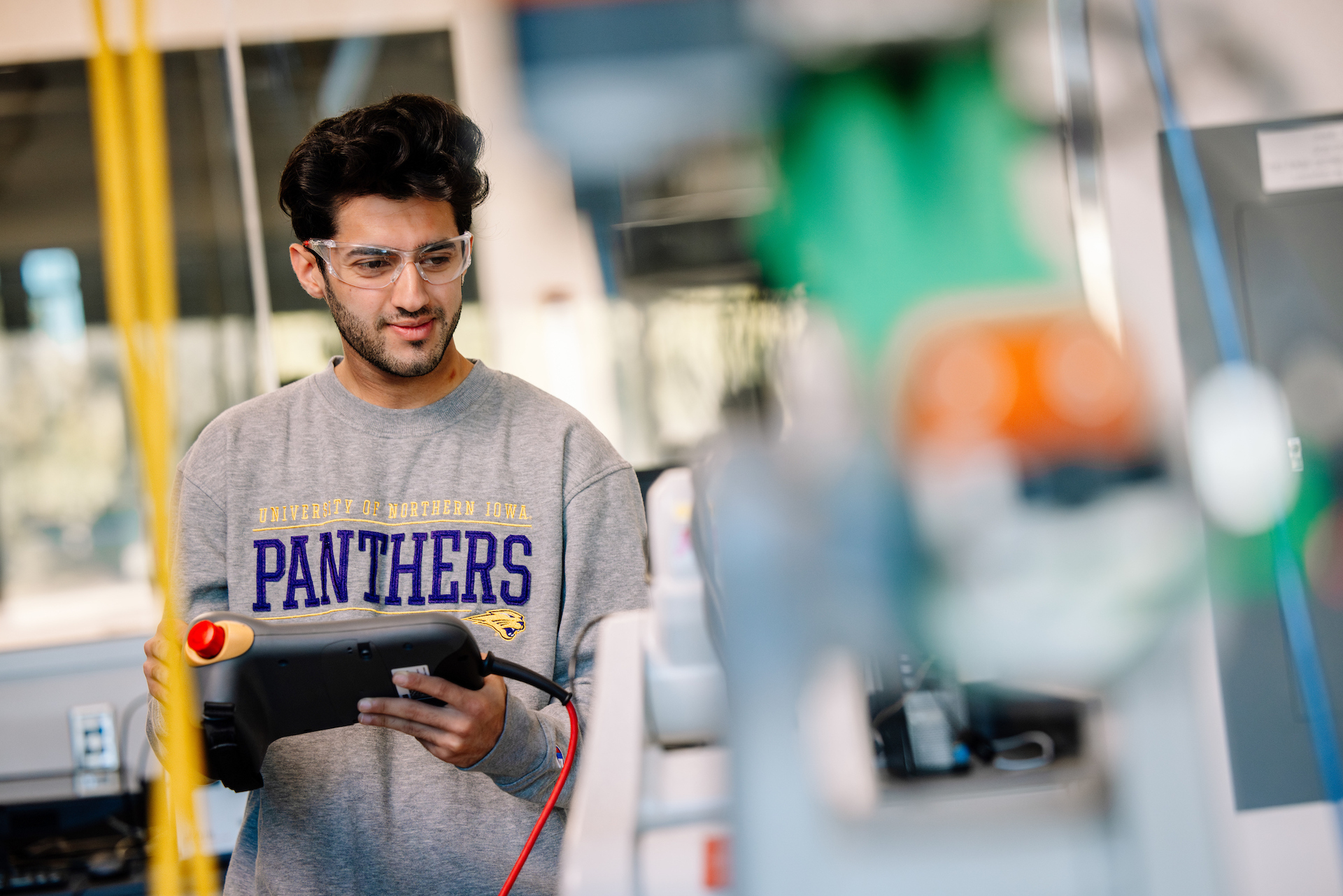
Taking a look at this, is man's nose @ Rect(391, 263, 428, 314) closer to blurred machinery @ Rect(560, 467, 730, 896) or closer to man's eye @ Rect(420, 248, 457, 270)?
man's eye @ Rect(420, 248, 457, 270)

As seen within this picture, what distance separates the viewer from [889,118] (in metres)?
1.04

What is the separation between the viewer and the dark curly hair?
1.13m

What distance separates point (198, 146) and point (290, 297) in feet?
1.85

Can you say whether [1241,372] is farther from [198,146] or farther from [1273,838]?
[198,146]

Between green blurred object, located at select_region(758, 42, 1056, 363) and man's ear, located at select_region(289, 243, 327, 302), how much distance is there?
58 cm

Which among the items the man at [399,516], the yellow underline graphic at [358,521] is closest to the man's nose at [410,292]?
the man at [399,516]

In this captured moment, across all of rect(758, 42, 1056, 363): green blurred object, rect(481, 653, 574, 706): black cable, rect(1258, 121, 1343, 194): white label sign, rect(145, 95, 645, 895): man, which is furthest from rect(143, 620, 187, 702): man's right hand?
rect(1258, 121, 1343, 194): white label sign

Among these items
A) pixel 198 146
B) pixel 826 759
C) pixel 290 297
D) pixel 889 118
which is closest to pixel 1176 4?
pixel 889 118

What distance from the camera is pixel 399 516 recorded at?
1.12 metres

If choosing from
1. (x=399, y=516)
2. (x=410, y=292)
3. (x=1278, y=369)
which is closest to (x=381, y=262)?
(x=410, y=292)

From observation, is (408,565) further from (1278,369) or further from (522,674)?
(1278,369)

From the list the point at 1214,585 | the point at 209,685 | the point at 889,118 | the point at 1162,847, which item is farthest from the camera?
the point at 889,118

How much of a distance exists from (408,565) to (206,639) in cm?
27

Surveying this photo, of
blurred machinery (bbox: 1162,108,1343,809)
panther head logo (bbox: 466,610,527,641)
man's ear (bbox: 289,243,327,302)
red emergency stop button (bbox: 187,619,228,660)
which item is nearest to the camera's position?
red emergency stop button (bbox: 187,619,228,660)
